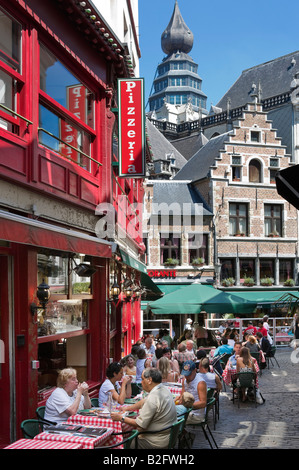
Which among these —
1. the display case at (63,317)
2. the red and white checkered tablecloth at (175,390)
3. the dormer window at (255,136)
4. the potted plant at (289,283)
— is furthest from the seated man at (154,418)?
the dormer window at (255,136)

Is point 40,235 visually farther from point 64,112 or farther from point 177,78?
point 177,78

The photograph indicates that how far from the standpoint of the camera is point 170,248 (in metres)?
29.1

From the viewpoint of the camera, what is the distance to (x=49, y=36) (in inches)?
299

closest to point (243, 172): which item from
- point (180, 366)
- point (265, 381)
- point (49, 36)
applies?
point (265, 381)

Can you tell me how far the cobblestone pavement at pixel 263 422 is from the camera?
796 cm

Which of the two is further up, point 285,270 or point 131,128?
point 131,128

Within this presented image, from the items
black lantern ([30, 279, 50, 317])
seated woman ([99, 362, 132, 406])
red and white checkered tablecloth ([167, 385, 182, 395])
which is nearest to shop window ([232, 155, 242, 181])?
red and white checkered tablecloth ([167, 385, 182, 395])

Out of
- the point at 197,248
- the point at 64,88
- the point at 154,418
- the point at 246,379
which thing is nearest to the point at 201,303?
the point at 246,379

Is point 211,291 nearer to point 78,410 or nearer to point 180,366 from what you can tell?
point 180,366

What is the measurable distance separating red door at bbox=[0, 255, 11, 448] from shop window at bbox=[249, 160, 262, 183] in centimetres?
2492

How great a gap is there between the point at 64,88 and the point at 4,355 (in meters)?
4.20

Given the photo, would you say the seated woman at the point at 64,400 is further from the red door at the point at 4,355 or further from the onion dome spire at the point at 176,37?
the onion dome spire at the point at 176,37

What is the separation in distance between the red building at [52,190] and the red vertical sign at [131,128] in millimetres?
327

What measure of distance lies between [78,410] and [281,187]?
3445mm
